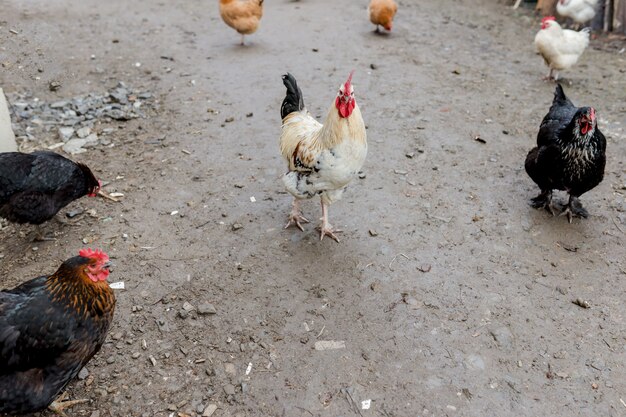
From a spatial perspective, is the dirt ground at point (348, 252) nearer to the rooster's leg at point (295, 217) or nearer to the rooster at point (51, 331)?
the rooster's leg at point (295, 217)

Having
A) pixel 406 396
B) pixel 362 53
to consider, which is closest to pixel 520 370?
pixel 406 396

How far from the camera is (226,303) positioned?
3.79 meters

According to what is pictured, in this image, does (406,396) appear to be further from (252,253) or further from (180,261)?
(180,261)

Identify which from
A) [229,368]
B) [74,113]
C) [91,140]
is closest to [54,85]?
[74,113]

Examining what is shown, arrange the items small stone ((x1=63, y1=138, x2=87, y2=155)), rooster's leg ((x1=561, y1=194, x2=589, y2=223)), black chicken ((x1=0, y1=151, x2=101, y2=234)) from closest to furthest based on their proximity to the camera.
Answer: black chicken ((x1=0, y1=151, x2=101, y2=234)) < rooster's leg ((x1=561, y1=194, x2=589, y2=223)) < small stone ((x1=63, y1=138, x2=87, y2=155))

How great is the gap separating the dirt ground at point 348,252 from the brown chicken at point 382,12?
1545mm

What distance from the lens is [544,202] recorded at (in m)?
4.88

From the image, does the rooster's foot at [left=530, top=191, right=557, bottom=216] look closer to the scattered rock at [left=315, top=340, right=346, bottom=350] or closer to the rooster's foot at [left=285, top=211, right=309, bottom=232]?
the rooster's foot at [left=285, top=211, right=309, bottom=232]

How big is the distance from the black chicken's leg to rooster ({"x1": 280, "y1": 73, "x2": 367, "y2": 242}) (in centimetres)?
206

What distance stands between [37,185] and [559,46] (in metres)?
7.11

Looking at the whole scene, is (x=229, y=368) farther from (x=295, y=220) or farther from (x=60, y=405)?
(x=295, y=220)

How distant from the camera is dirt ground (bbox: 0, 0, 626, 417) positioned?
10.5 feet

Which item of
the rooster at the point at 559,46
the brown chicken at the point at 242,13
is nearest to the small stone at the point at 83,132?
the brown chicken at the point at 242,13

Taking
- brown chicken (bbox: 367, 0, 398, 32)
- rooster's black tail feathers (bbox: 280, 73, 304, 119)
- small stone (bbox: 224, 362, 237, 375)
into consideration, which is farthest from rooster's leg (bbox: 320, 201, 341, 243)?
brown chicken (bbox: 367, 0, 398, 32)
